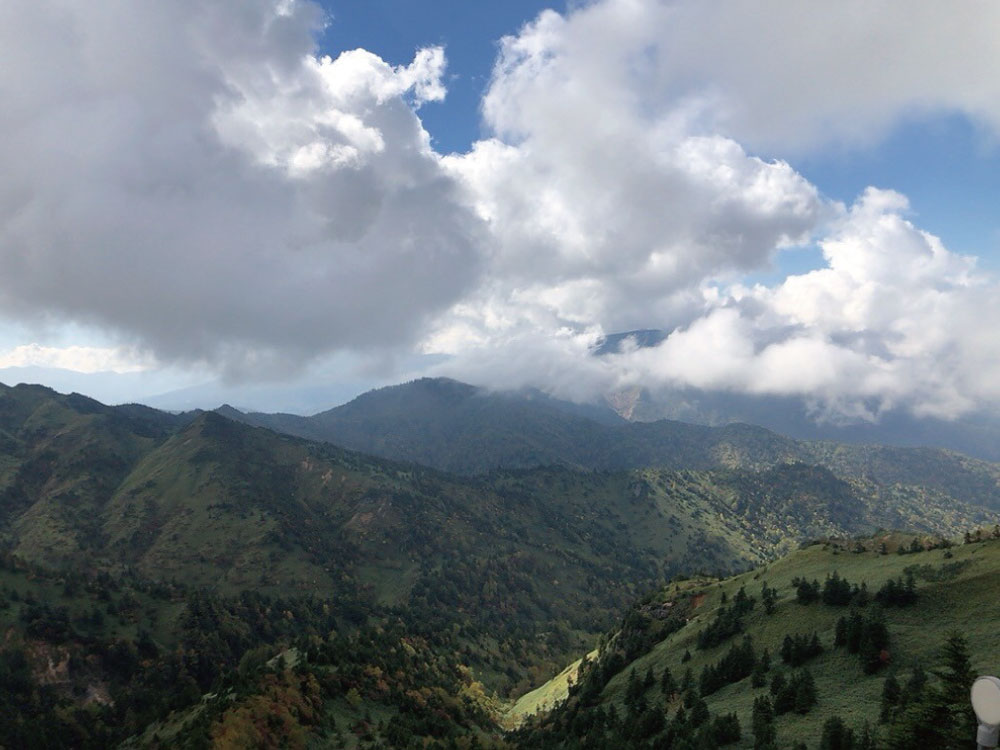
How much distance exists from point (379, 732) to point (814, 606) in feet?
328

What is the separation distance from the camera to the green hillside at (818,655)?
233 feet

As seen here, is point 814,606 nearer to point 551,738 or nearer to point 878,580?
point 878,580

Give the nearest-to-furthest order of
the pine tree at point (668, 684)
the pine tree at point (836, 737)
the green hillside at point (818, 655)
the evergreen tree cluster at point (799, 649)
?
the pine tree at point (836, 737) → the green hillside at point (818, 655) → the evergreen tree cluster at point (799, 649) → the pine tree at point (668, 684)

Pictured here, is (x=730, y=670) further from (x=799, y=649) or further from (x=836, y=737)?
(x=836, y=737)

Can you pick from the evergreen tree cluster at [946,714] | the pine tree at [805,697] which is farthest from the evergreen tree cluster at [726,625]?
the evergreen tree cluster at [946,714]

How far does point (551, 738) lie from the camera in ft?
418

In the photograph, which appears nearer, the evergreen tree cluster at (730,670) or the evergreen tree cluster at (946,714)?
the evergreen tree cluster at (946,714)

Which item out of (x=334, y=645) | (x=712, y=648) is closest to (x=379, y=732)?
(x=334, y=645)

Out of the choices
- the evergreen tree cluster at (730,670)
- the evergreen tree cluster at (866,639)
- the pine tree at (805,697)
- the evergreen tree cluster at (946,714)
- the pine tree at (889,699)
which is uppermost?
the evergreen tree cluster at (946,714)

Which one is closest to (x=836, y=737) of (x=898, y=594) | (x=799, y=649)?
(x=799, y=649)

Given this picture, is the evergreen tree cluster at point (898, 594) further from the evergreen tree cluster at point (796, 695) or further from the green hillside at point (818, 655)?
the evergreen tree cluster at point (796, 695)

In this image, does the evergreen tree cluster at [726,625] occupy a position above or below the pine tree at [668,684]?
above

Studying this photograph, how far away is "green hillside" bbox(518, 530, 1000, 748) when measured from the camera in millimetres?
70875

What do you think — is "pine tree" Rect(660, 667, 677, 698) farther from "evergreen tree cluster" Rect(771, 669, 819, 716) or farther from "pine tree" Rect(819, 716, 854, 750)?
"pine tree" Rect(819, 716, 854, 750)
